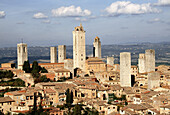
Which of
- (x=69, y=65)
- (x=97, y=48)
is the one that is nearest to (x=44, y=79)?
(x=69, y=65)

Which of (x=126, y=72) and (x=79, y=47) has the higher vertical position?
(x=79, y=47)

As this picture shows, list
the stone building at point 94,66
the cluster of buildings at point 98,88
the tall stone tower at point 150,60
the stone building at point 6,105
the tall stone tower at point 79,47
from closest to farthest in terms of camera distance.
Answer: the stone building at point 6,105, the cluster of buildings at point 98,88, the stone building at point 94,66, the tall stone tower at point 150,60, the tall stone tower at point 79,47

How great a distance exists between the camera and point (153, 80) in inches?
1580

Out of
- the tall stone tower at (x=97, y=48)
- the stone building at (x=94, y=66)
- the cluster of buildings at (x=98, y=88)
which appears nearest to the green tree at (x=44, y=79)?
the cluster of buildings at (x=98, y=88)

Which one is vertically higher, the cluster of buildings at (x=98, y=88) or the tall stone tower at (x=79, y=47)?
the tall stone tower at (x=79, y=47)

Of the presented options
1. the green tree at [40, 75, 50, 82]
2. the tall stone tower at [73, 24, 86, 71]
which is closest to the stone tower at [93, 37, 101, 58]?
the tall stone tower at [73, 24, 86, 71]

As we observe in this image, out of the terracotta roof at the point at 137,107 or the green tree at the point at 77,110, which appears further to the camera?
the terracotta roof at the point at 137,107

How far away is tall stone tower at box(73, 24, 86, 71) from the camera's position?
46769 mm

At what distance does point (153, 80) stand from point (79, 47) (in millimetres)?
12582

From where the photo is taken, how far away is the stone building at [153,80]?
40062mm

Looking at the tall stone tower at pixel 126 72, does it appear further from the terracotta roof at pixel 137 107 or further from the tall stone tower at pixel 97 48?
the tall stone tower at pixel 97 48

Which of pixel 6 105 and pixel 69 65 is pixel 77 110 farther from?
pixel 69 65

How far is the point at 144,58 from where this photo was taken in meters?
47.7

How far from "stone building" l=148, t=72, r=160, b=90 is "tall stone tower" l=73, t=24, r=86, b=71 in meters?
10.6
